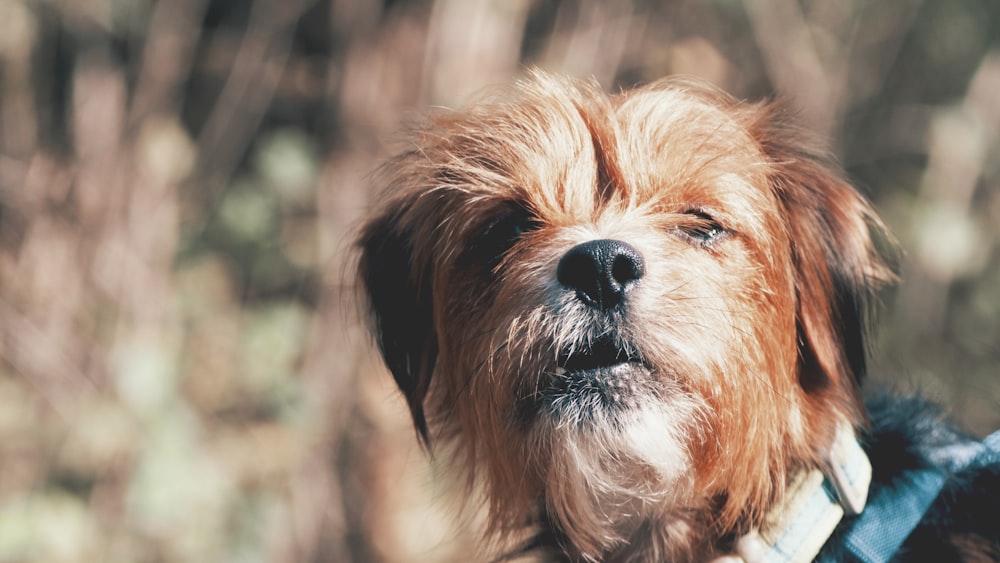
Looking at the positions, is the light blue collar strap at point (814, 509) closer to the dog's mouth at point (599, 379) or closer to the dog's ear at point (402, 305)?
the dog's mouth at point (599, 379)

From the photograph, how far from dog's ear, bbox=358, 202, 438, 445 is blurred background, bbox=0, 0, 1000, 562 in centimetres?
143

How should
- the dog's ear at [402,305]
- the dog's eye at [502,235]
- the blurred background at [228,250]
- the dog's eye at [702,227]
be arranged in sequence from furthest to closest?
the blurred background at [228,250] < the dog's ear at [402,305] < the dog's eye at [502,235] < the dog's eye at [702,227]

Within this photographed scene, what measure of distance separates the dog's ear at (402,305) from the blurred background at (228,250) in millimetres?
1425

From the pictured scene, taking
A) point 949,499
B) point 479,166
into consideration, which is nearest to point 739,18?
point 479,166

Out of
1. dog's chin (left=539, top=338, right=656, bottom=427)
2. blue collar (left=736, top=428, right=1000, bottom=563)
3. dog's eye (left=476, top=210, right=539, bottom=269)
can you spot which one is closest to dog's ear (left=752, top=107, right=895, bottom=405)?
blue collar (left=736, top=428, right=1000, bottom=563)

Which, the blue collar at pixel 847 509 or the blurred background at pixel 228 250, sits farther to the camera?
the blurred background at pixel 228 250

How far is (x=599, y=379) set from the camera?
209cm

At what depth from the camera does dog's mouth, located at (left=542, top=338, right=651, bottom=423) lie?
2.07 m

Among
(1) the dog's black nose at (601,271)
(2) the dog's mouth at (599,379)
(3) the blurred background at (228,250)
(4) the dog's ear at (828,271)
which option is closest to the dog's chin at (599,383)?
(2) the dog's mouth at (599,379)

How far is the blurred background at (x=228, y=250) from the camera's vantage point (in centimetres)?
423

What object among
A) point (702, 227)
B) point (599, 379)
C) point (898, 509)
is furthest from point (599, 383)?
point (898, 509)

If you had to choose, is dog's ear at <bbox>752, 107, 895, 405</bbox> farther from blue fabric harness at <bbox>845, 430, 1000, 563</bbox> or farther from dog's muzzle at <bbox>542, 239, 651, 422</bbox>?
dog's muzzle at <bbox>542, 239, 651, 422</bbox>

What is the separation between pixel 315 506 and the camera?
4.39 meters

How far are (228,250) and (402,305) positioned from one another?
2322 millimetres
